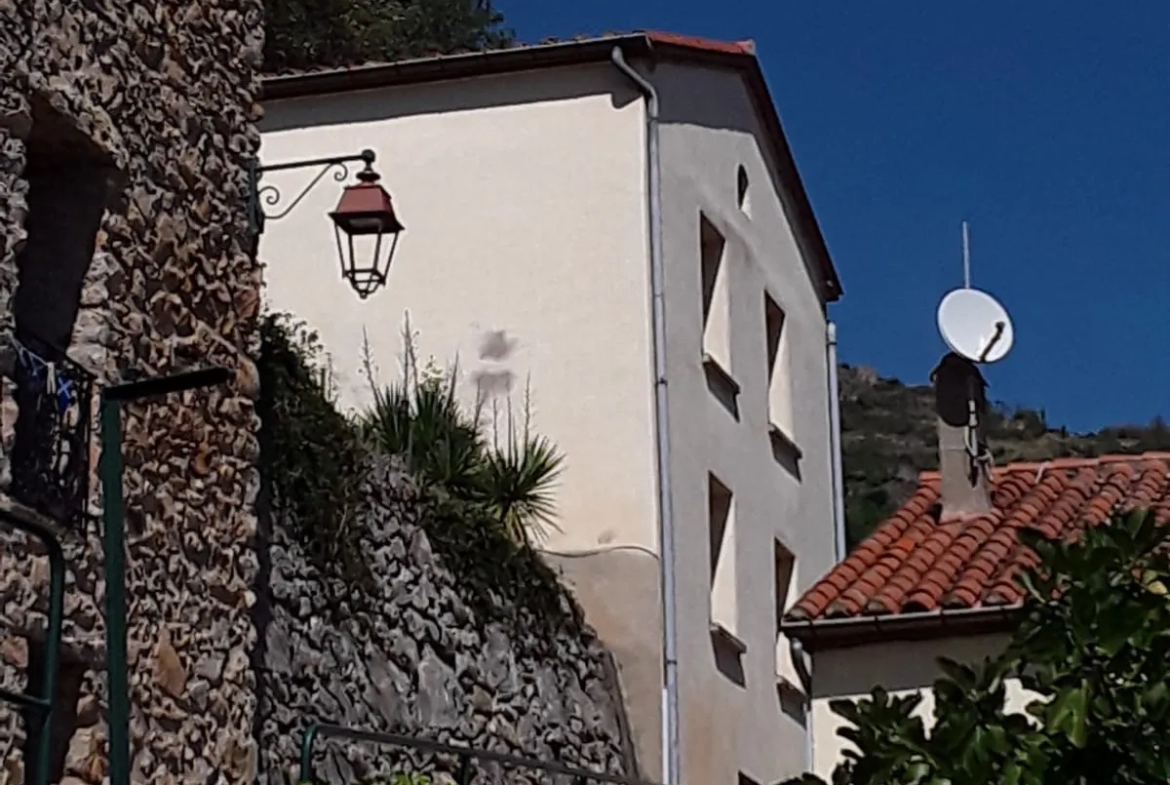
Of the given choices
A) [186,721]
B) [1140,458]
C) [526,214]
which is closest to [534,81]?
[526,214]

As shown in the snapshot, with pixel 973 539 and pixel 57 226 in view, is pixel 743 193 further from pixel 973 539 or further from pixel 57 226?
pixel 57 226

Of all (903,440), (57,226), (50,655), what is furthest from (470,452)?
(903,440)

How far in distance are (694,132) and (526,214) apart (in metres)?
1.58

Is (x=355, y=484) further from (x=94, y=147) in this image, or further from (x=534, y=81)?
(x=534, y=81)

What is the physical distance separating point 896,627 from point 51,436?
22.6 ft

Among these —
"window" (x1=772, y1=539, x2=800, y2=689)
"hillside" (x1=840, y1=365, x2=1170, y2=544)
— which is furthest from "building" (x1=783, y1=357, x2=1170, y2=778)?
"hillside" (x1=840, y1=365, x2=1170, y2=544)

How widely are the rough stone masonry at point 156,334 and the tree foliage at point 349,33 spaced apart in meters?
12.4

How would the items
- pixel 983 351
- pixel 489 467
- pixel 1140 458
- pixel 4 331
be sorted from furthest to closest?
pixel 1140 458
pixel 983 351
pixel 489 467
pixel 4 331

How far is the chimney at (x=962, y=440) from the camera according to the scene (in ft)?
50.9

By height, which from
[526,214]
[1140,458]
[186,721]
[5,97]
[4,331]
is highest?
[526,214]

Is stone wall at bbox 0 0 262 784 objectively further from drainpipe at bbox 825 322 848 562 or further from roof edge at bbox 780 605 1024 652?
drainpipe at bbox 825 322 848 562

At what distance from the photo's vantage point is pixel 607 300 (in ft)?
52.3

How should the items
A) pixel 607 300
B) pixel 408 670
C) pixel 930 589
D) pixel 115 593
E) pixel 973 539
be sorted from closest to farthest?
1. pixel 115 593
2. pixel 408 670
3. pixel 930 589
4. pixel 973 539
5. pixel 607 300

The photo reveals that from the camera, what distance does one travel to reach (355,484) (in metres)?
11.5
